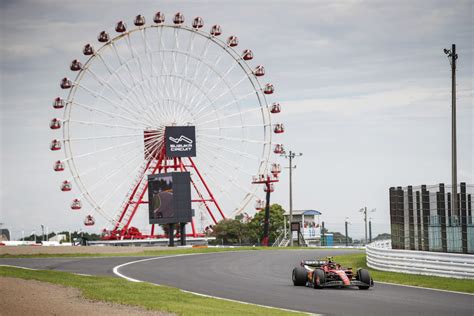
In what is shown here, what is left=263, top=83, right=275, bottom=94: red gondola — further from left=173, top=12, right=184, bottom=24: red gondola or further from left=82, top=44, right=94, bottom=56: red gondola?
left=82, top=44, right=94, bottom=56: red gondola

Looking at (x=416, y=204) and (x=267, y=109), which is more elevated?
(x=267, y=109)

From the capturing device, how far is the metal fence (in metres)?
26.7

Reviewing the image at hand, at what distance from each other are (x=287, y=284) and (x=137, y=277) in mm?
6225

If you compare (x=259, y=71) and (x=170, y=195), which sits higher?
(x=259, y=71)

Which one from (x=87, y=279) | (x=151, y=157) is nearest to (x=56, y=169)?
(x=151, y=157)

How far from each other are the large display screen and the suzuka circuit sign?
186 centimetres

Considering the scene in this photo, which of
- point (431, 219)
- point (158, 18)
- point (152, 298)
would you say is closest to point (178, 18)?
point (158, 18)

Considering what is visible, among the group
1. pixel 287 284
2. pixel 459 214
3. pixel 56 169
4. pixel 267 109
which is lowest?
pixel 287 284

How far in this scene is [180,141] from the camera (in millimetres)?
72500

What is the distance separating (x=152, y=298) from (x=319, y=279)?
5.41 metres

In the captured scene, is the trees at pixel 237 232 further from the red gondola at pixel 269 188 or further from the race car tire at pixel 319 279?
the race car tire at pixel 319 279

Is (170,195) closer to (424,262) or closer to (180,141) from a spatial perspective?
(180,141)

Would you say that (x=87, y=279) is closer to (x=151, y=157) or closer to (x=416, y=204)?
(x=416, y=204)

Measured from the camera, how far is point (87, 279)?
26.8 metres
